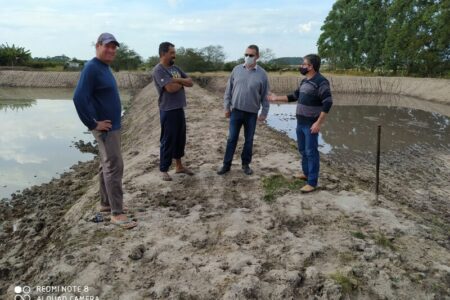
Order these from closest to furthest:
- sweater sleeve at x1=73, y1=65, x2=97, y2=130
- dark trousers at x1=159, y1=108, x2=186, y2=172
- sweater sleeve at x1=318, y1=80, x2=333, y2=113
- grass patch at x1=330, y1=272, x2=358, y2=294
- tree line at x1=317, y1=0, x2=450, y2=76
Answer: grass patch at x1=330, y1=272, x2=358, y2=294, sweater sleeve at x1=73, y1=65, x2=97, y2=130, sweater sleeve at x1=318, y1=80, x2=333, y2=113, dark trousers at x1=159, y1=108, x2=186, y2=172, tree line at x1=317, y1=0, x2=450, y2=76

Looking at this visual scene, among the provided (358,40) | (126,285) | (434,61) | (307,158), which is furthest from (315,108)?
(358,40)

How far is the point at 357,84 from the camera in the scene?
4028cm

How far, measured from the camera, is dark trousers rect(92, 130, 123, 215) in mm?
4336

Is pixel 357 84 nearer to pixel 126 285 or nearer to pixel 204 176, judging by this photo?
pixel 204 176

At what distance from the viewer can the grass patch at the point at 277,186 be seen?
567 cm

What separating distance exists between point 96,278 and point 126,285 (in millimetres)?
307

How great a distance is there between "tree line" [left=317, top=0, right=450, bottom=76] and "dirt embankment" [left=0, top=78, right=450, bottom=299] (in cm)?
3722

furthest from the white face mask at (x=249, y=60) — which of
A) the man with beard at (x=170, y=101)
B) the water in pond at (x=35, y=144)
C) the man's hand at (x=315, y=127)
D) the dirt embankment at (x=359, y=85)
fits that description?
the dirt embankment at (x=359, y=85)

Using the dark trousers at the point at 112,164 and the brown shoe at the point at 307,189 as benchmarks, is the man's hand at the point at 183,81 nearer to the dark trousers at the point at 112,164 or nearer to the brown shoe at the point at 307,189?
the dark trousers at the point at 112,164

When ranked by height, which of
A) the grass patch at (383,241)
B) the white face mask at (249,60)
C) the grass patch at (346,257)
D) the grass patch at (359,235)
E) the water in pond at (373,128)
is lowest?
the water in pond at (373,128)

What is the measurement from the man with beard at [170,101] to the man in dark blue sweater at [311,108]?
1.65m

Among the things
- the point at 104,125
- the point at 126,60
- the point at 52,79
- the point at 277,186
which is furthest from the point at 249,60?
the point at 126,60

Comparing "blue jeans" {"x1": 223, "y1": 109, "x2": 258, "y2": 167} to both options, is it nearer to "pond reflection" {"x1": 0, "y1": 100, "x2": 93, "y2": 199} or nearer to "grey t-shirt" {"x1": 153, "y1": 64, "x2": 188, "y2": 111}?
"grey t-shirt" {"x1": 153, "y1": 64, "x2": 188, "y2": 111}

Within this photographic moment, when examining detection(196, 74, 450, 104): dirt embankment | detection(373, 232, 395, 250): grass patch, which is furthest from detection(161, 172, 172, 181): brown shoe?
detection(196, 74, 450, 104): dirt embankment
